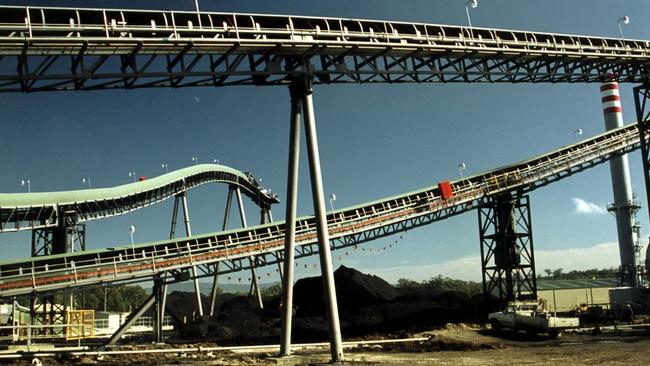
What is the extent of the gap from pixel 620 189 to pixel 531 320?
147 feet

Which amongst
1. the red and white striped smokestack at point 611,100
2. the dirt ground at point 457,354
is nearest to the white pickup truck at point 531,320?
the dirt ground at point 457,354

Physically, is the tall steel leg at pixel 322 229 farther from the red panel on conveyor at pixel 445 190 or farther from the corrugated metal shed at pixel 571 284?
the corrugated metal shed at pixel 571 284

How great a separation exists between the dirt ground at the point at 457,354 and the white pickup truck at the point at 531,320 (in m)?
0.58

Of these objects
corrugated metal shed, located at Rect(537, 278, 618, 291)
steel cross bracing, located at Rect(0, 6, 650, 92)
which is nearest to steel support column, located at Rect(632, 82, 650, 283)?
steel cross bracing, located at Rect(0, 6, 650, 92)

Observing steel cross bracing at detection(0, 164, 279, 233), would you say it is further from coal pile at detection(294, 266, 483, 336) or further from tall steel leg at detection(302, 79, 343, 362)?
tall steel leg at detection(302, 79, 343, 362)

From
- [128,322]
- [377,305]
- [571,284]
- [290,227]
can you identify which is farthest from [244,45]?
[571,284]

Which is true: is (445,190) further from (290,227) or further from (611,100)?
(611,100)

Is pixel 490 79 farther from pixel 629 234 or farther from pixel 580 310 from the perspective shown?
pixel 629 234

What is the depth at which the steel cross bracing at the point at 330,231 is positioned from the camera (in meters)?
32.4

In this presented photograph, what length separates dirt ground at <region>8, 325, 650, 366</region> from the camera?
19.0 m

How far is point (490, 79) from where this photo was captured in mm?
26578

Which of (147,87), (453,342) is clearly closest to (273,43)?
(147,87)

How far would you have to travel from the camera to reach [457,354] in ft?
73.3

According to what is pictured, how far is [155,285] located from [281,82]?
59.4ft
